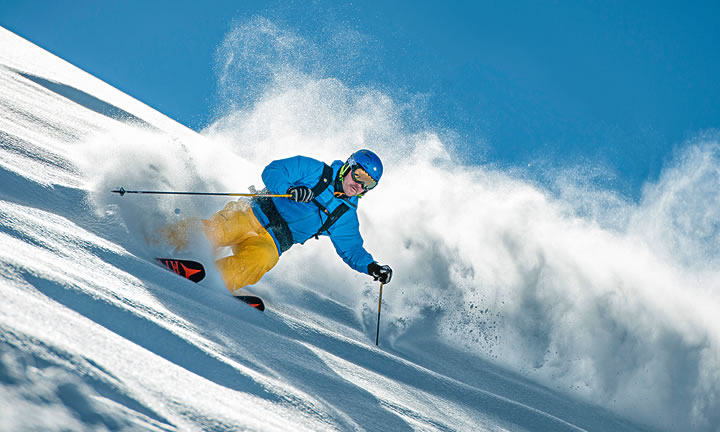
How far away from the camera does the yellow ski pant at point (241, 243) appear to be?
392 centimetres

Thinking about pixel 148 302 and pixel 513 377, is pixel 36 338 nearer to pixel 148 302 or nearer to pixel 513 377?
pixel 148 302

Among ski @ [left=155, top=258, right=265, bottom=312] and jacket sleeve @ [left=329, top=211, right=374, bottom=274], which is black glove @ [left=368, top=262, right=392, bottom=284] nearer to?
jacket sleeve @ [left=329, top=211, right=374, bottom=274]

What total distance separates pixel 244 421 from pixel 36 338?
24.4 inches

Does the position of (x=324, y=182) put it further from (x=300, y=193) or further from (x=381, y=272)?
(x=381, y=272)

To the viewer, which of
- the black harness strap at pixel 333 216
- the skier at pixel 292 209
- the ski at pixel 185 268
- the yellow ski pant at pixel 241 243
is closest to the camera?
the ski at pixel 185 268

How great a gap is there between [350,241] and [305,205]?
689 millimetres

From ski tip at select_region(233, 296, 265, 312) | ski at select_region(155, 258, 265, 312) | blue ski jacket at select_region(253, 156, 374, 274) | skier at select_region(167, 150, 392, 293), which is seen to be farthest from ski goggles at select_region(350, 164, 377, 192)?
ski at select_region(155, 258, 265, 312)

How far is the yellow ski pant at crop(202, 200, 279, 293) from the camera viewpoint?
3.92 metres

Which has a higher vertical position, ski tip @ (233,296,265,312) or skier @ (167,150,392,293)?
skier @ (167,150,392,293)

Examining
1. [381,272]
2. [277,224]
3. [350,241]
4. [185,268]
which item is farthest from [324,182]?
[185,268]

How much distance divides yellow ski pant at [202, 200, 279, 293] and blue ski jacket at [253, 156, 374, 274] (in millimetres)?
108

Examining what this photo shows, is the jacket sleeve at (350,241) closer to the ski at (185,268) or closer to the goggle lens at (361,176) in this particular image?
the goggle lens at (361,176)


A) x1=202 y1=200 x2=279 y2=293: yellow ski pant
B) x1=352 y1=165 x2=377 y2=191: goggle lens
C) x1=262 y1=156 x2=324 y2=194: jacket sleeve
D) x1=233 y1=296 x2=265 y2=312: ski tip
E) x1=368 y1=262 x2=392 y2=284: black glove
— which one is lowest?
x1=233 y1=296 x2=265 y2=312: ski tip

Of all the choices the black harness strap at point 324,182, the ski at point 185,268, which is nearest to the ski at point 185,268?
the ski at point 185,268
